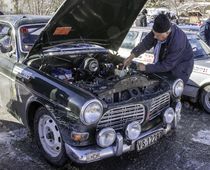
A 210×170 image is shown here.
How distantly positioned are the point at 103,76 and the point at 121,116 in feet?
4.06

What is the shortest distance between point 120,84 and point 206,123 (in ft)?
8.18

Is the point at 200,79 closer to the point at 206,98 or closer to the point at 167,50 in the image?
the point at 206,98

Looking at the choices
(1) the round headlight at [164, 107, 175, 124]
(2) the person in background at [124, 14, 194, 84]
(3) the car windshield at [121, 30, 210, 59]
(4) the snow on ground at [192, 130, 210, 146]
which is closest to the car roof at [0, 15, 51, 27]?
(2) the person in background at [124, 14, 194, 84]

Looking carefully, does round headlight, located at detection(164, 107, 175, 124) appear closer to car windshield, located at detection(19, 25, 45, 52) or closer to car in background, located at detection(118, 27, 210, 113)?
car windshield, located at detection(19, 25, 45, 52)

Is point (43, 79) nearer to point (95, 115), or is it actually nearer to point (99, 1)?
point (95, 115)

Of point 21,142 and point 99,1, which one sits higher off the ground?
point 99,1

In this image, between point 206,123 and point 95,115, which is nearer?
point 95,115

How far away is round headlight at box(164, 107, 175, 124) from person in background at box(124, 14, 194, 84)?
639mm

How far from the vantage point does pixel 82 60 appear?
512cm

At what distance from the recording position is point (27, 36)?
5078mm

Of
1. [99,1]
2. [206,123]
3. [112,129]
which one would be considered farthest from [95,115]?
[206,123]

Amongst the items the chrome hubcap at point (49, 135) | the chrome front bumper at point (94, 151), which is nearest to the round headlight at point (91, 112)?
the chrome front bumper at point (94, 151)

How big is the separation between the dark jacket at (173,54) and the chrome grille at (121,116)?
2.94ft

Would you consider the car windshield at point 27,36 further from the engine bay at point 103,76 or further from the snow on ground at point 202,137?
the snow on ground at point 202,137
